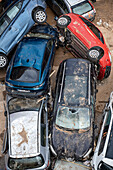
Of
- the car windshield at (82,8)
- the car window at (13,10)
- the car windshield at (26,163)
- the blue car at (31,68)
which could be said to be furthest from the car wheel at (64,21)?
the car windshield at (26,163)

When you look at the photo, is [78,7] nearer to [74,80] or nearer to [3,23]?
[3,23]

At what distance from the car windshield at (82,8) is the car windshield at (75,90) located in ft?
11.0

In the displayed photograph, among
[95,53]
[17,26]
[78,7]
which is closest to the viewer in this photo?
[95,53]

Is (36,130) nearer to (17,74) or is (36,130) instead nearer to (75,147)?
(75,147)

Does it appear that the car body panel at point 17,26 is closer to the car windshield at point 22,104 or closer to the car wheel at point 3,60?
the car wheel at point 3,60

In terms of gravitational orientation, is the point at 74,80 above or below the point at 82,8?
below

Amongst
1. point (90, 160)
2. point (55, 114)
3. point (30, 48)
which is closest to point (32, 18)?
point (30, 48)

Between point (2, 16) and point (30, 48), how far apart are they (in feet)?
6.43

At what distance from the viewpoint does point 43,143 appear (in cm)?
595

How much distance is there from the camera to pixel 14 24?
796cm

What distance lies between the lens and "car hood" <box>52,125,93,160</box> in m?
5.85

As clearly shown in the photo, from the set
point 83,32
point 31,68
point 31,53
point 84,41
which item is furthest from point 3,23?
point 84,41

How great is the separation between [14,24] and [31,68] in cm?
227

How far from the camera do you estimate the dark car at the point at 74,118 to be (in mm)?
5887
